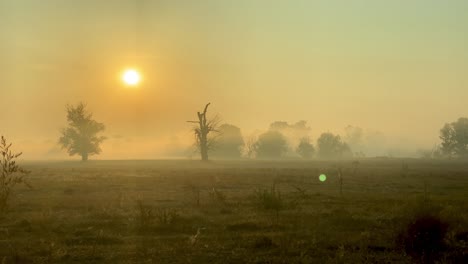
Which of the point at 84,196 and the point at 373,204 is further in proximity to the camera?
the point at 84,196

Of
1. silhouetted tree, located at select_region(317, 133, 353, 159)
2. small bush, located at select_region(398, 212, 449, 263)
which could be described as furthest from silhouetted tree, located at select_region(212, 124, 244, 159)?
small bush, located at select_region(398, 212, 449, 263)

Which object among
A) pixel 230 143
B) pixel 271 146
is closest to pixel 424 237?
pixel 271 146

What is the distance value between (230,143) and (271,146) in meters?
14.0

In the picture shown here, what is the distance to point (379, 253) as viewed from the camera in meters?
12.5

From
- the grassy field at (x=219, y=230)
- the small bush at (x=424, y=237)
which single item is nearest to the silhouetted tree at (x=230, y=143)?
the grassy field at (x=219, y=230)

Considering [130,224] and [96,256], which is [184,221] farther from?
[96,256]

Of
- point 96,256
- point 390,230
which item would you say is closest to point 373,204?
point 390,230

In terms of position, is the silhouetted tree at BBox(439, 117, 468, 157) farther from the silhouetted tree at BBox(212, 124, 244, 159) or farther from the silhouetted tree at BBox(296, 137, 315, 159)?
the silhouetted tree at BBox(212, 124, 244, 159)

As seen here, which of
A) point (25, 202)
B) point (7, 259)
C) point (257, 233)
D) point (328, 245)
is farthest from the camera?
point (25, 202)

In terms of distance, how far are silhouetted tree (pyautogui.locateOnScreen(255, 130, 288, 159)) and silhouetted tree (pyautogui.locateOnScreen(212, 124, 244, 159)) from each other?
6.59m

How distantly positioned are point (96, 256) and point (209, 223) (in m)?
5.89

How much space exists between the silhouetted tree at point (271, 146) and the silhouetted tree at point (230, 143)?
6.59 m

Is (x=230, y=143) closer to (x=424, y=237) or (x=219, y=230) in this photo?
(x=219, y=230)

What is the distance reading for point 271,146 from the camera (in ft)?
499
